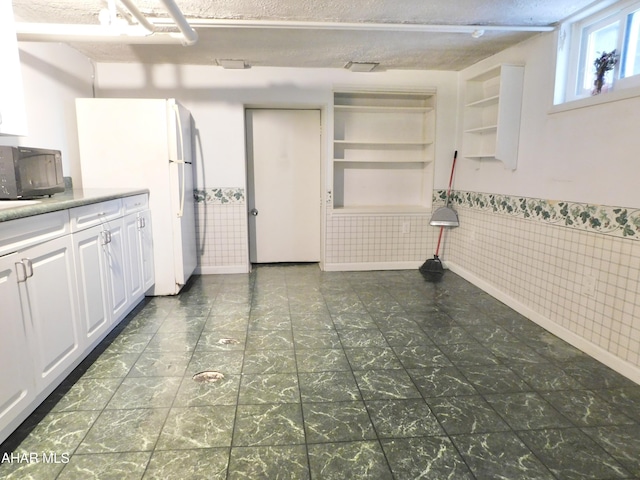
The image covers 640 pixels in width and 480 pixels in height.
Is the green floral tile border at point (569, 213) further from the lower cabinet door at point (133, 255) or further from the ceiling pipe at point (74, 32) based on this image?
the lower cabinet door at point (133, 255)

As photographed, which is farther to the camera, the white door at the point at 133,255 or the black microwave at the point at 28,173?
the white door at the point at 133,255

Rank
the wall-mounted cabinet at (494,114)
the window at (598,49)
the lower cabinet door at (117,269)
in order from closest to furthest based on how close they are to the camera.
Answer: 1. the window at (598,49)
2. the lower cabinet door at (117,269)
3. the wall-mounted cabinet at (494,114)

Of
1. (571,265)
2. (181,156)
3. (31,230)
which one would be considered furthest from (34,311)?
(571,265)

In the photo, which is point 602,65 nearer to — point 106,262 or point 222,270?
point 106,262

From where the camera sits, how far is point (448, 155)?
440cm

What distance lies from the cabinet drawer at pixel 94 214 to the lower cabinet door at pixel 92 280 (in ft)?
0.13

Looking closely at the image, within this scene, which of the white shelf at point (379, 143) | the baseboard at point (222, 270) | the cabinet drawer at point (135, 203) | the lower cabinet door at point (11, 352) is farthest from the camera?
the baseboard at point (222, 270)

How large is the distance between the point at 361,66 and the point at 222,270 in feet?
8.43

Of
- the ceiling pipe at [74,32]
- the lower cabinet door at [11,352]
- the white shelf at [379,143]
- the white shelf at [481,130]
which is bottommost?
the lower cabinet door at [11,352]

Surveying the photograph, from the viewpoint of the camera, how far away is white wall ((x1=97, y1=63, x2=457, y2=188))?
396 centimetres

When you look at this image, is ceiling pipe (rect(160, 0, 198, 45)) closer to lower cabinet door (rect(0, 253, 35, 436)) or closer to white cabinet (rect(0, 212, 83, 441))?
white cabinet (rect(0, 212, 83, 441))

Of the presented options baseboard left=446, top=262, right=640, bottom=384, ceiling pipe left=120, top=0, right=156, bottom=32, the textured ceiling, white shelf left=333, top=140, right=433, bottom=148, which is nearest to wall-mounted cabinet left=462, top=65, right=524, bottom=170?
the textured ceiling

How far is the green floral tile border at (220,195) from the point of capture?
4215 millimetres

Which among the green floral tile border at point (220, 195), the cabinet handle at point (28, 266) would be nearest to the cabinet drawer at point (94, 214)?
the cabinet handle at point (28, 266)
